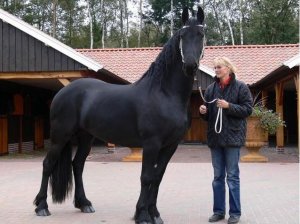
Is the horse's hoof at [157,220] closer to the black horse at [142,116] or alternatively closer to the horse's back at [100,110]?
the black horse at [142,116]

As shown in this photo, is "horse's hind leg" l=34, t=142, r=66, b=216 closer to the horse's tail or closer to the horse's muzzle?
the horse's tail

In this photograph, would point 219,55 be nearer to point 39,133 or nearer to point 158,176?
point 39,133

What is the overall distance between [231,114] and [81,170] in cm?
213

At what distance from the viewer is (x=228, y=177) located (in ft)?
16.8

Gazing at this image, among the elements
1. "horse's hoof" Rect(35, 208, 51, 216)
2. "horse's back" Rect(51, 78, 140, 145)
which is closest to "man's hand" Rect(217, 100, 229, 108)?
"horse's back" Rect(51, 78, 140, 145)

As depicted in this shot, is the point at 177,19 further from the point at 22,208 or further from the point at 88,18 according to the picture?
the point at 22,208

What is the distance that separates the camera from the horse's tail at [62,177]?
224 inches

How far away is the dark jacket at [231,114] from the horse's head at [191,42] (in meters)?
0.71

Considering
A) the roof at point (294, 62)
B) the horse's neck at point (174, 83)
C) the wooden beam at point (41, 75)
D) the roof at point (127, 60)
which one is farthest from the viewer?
the roof at point (127, 60)

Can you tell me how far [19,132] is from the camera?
680 inches

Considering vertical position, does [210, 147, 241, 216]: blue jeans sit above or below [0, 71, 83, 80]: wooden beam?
below

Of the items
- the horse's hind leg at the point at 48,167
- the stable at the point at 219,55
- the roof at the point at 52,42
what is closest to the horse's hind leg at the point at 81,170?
the horse's hind leg at the point at 48,167

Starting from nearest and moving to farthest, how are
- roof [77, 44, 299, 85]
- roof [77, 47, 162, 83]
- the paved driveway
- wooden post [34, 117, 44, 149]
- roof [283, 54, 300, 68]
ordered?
the paved driveway
roof [283, 54, 300, 68]
wooden post [34, 117, 44, 149]
roof [77, 44, 299, 85]
roof [77, 47, 162, 83]

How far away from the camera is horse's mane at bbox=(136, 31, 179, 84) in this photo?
16.2 feet
